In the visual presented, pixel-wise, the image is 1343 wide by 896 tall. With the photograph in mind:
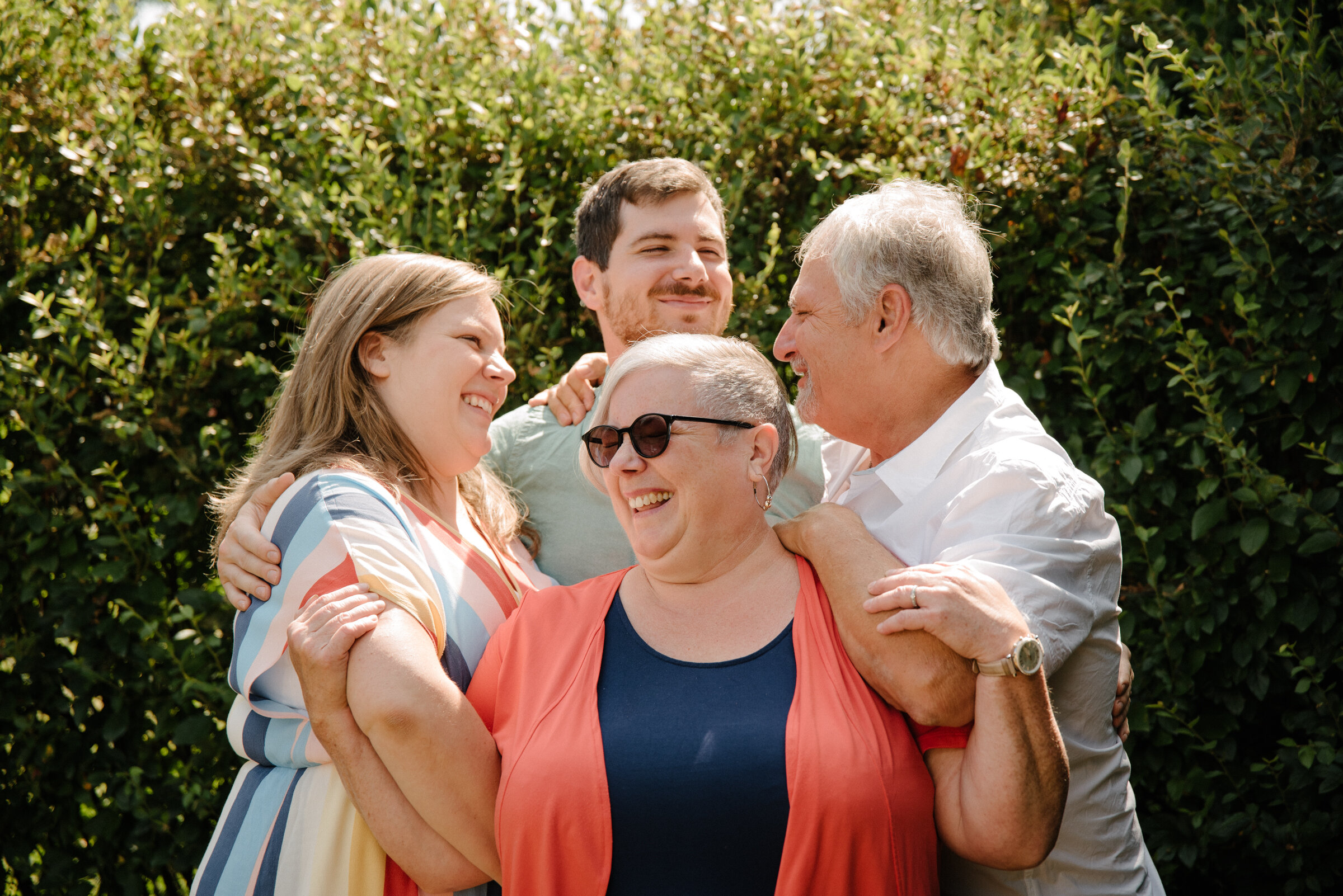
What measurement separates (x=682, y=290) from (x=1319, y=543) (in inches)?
91.8

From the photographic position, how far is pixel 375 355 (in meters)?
2.83

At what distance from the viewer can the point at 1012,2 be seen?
4.66 metres

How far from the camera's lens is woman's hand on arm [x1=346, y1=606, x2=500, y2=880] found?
2.10m

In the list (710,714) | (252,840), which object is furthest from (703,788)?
(252,840)

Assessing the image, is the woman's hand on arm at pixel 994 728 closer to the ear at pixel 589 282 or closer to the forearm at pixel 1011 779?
the forearm at pixel 1011 779

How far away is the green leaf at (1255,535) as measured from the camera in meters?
3.42

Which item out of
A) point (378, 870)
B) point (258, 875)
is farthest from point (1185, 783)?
point (258, 875)

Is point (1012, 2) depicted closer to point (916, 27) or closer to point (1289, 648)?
point (916, 27)

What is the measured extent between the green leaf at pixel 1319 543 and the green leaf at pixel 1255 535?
0.12 metres

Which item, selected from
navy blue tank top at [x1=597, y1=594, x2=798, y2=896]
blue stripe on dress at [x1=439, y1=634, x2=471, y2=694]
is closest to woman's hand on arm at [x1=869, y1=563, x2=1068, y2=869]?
navy blue tank top at [x1=597, y1=594, x2=798, y2=896]

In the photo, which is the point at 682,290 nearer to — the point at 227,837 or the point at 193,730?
the point at 227,837

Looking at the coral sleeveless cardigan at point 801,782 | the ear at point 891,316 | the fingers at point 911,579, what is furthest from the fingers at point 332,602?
the ear at point 891,316

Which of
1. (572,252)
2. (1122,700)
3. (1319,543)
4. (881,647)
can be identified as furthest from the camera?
(572,252)

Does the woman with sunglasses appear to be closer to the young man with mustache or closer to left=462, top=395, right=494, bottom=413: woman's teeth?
left=462, top=395, right=494, bottom=413: woman's teeth
